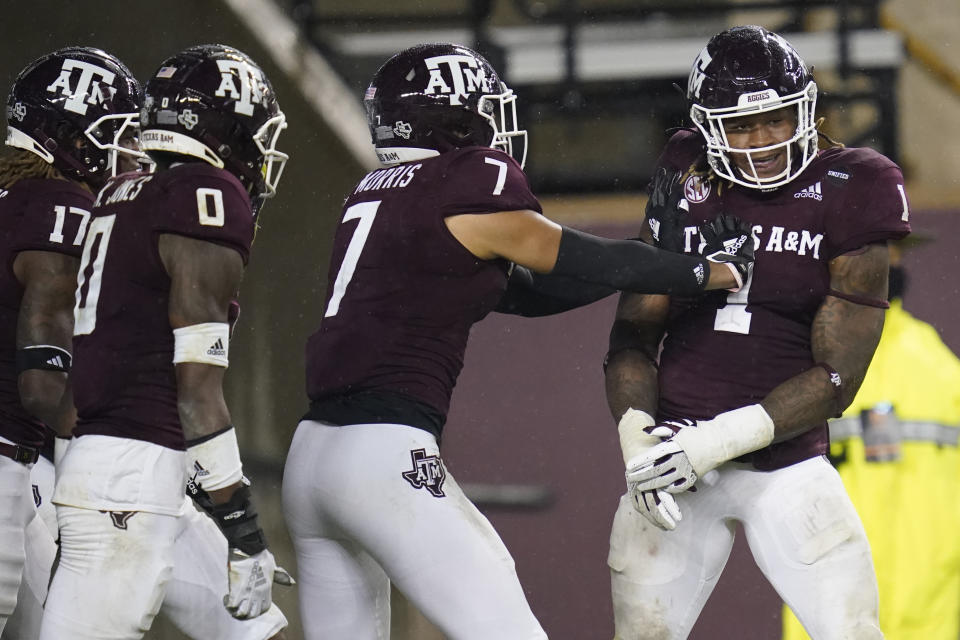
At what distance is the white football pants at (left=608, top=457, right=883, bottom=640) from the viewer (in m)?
3.19

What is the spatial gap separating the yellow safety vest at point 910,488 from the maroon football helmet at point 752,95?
4.95 ft

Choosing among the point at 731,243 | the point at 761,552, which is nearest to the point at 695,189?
the point at 731,243

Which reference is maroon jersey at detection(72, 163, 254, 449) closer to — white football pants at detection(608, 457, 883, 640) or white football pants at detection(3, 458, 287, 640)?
white football pants at detection(3, 458, 287, 640)

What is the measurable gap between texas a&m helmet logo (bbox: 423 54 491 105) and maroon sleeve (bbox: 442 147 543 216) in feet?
0.63

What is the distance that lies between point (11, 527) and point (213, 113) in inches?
42.9

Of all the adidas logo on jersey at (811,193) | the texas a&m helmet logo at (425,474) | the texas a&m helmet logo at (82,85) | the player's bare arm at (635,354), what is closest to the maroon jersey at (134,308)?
the texas a&m helmet logo at (425,474)

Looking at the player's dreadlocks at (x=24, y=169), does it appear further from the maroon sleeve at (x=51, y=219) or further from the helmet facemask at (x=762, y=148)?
the helmet facemask at (x=762, y=148)

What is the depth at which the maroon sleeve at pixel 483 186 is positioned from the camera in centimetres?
302

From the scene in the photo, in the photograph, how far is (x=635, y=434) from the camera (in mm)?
3332

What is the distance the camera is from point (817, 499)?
3.25m

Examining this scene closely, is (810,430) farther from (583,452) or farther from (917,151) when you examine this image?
(917,151)

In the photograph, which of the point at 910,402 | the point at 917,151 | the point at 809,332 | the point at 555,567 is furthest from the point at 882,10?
the point at 809,332

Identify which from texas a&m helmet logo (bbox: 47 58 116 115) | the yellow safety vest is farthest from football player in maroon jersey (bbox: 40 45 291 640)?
the yellow safety vest

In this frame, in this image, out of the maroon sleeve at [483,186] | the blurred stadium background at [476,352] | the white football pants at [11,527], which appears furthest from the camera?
the blurred stadium background at [476,352]
